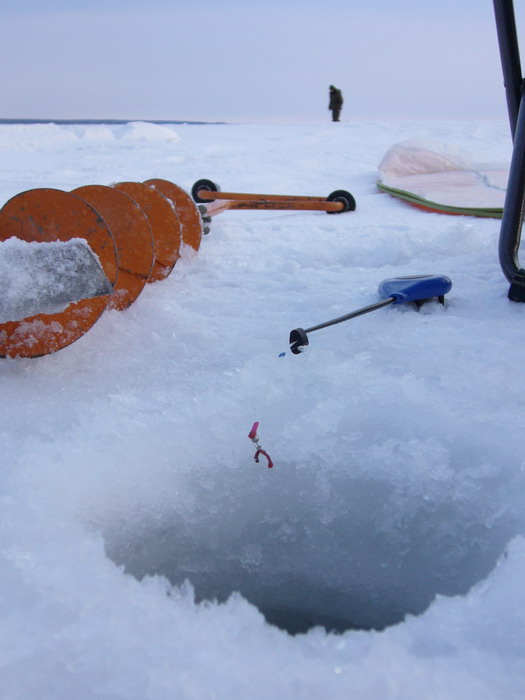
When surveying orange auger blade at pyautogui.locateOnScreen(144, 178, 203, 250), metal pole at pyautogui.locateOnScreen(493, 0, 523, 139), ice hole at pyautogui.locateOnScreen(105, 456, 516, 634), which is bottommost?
ice hole at pyautogui.locateOnScreen(105, 456, 516, 634)

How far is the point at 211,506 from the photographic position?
49.2 inches

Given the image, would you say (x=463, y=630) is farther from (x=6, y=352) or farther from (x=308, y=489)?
(x=6, y=352)

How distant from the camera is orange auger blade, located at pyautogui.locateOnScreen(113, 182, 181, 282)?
265 cm

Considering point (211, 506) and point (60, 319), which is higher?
point (60, 319)

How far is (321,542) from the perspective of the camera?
1.18 m

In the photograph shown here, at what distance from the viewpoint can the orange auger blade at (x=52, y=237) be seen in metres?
1.72

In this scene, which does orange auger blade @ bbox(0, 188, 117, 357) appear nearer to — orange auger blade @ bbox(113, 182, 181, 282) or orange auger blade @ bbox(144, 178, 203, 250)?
orange auger blade @ bbox(113, 182, 181, 282)

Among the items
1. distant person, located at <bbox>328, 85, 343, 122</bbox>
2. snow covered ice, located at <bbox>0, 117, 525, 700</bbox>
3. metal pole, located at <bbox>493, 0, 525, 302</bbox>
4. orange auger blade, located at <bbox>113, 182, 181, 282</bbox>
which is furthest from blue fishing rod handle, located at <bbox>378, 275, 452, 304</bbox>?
distant person, located at <bbox>328, 85, 343, 122</bbox>

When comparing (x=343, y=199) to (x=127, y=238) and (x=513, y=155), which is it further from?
(x=127, y=238)

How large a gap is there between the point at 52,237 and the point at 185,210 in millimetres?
1367

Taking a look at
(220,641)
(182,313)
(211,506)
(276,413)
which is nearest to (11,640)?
(220,641)

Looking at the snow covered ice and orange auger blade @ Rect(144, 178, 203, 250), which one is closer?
the snow covered ice

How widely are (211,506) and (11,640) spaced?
0.47 m

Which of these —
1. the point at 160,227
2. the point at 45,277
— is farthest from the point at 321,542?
the point at 160,227
